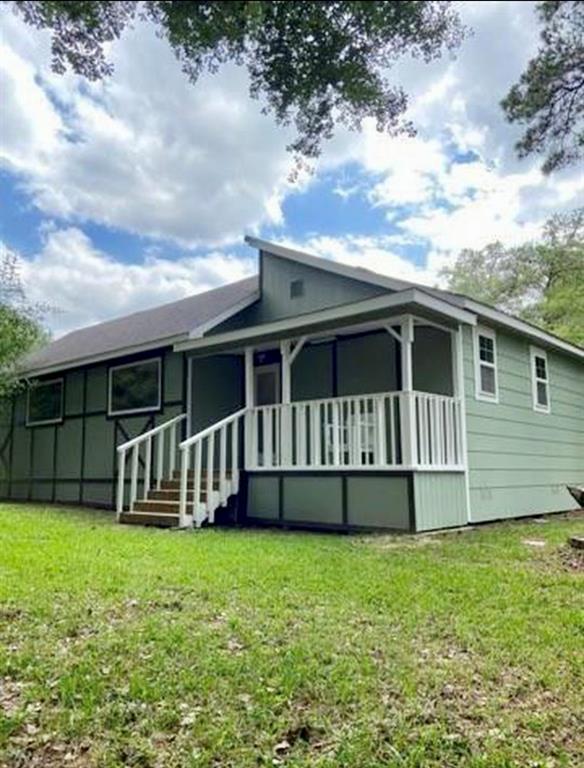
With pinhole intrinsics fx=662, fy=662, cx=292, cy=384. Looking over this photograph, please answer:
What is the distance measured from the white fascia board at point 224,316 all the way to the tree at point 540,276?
12.9 meters

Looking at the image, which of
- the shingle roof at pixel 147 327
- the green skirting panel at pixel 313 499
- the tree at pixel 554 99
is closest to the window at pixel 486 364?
the green skirting panel at pixel 313 499

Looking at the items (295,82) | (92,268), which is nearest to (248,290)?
(92,268)

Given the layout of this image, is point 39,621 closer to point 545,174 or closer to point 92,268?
point 545,174

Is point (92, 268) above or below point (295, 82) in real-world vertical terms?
above

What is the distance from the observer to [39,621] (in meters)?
4.24

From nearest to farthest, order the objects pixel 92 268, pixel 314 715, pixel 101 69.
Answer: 1. pixel 101 69
2. pixel 314 715
3. pixel 92 268

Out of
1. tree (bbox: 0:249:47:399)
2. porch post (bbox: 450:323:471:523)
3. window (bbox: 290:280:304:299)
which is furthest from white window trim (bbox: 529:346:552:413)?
tree (bbox: 0:249:47:399)

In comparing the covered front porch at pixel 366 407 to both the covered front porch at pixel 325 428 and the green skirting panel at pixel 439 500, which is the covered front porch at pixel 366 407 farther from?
the green skirting panel at pixel 439 500

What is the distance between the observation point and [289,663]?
11.7 ft

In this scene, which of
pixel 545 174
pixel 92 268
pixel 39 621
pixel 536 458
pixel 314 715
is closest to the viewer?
pixel 314 715

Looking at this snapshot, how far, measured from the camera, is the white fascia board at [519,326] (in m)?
9.46

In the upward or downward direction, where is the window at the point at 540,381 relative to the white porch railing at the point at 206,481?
upward

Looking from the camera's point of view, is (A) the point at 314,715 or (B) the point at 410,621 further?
(B) the point at 410,621

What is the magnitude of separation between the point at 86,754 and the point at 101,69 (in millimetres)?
2771
